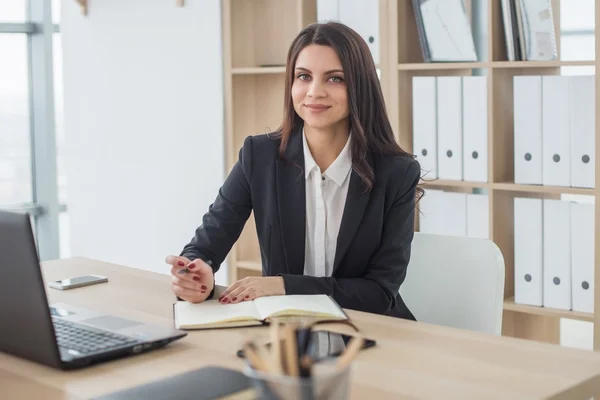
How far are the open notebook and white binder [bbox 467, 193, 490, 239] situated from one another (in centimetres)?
142

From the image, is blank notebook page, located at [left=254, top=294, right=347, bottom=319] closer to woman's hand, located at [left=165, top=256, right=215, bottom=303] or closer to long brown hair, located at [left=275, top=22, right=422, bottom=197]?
woman's hand, located at [left=165, top=256, right=215, bottom=303]

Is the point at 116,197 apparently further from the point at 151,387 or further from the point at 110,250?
the point at 151,387

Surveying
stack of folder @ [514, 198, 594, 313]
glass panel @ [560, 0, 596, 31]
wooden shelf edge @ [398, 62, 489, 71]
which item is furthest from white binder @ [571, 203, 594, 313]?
glass panel @ [560, 0, 596, 31]

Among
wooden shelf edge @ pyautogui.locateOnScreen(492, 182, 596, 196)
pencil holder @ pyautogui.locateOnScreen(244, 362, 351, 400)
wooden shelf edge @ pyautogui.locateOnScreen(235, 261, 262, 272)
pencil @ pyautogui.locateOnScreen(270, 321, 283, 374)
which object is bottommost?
wooden shelf edge @ pyautogui.locateOnScreen(235, 261, 262, 272)

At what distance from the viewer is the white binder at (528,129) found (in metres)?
3.01

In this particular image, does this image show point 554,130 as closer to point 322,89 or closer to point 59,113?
point 322,89

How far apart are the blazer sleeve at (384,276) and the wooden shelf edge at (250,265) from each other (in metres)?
1.66

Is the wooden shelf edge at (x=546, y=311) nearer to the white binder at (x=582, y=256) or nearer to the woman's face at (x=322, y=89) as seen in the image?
the white binder at (x=582, y=256)

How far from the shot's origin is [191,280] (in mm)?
1925

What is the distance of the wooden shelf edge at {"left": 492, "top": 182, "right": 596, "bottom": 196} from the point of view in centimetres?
292

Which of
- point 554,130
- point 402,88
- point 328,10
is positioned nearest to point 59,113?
point 328,10

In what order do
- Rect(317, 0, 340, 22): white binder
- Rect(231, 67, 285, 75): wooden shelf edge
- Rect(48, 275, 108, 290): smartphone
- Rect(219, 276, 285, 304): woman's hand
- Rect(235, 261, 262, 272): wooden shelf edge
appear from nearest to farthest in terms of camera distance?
Rect(219, 276, 285, 304): woman's hand → Rect(48, 275, 108, 290): smartphone → Rect(317, 0, 340, 22): white binder → Rect(231, 67, 285, 75): wooden shelf edge → Rect(235, 261, 262, 272): wooden shelf edge

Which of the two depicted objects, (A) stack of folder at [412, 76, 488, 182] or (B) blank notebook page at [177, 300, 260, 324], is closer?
(B) blank notebook page at [177, 300, 260, 324]

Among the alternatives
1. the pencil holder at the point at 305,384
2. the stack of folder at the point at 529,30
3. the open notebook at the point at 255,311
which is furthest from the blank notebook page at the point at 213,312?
the stack of folder at the point at 529,30
